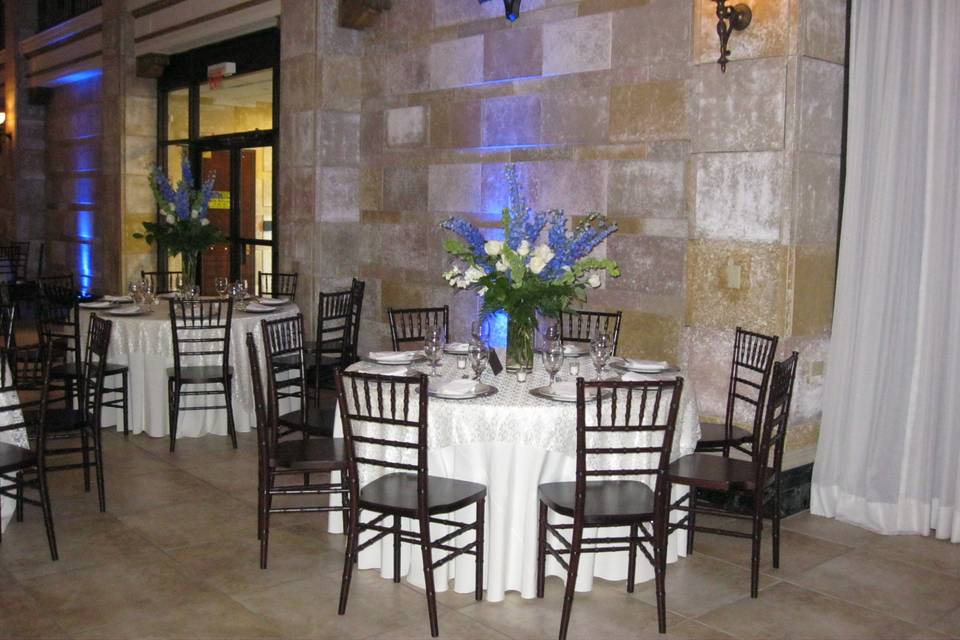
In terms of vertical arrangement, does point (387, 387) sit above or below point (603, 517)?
above

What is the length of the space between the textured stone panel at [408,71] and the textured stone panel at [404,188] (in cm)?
62

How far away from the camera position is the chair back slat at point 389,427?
3531 mm

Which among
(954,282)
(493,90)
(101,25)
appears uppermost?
(101,25)

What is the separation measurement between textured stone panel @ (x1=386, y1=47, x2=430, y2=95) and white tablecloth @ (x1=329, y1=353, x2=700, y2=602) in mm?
4048

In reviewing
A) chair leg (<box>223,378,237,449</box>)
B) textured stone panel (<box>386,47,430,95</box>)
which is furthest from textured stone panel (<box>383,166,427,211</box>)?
chair leg (<box>223,378,237,449</box>)

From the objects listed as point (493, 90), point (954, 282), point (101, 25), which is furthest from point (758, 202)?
point (101, 25)

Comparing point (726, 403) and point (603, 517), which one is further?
point (726, 403)

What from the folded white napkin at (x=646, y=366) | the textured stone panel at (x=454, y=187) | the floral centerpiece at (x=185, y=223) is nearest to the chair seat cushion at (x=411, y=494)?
the folded white napkin at (x=646, y=366)

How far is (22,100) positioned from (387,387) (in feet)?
40.3

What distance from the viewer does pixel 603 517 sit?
11.4 ft

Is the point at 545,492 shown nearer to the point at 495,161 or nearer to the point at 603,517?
the point at 603,517

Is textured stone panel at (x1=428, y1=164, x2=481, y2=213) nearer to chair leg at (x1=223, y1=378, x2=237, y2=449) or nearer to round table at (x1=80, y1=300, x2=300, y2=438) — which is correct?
round table at (x1=80, y1=300, x2=300, y2=438)

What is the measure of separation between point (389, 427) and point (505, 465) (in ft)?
1.65

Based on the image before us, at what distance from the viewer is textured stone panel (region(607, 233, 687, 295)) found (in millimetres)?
5651
